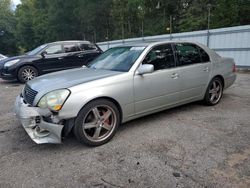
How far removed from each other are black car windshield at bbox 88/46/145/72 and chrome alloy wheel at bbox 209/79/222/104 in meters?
1.96

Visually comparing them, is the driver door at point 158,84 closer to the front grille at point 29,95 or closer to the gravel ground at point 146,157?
the gravel ground at point 146,157

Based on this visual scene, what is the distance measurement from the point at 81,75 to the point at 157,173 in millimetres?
1923

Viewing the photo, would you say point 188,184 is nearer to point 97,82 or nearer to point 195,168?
point 195,168

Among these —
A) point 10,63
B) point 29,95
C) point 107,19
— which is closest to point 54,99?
point 29,95

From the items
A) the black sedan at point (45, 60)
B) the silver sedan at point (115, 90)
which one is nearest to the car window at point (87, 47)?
the black sedan at point (45, 60)

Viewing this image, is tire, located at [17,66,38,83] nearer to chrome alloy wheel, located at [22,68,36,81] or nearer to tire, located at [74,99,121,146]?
chrome alloy wheel, located at [22,68,36,81]

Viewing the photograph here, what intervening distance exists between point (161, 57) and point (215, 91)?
1733 millimetres

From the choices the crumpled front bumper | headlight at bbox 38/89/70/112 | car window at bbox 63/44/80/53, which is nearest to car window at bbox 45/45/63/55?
car window at bbox 63/44/80/53

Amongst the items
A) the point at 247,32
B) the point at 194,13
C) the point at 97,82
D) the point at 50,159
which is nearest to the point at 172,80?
the point at 97,82

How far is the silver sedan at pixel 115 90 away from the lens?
3084 mm

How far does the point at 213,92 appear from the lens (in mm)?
5008

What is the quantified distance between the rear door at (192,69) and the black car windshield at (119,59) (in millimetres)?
877

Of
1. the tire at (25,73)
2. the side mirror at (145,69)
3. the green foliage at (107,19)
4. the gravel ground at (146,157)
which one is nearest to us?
the gravel ground at (146,157)

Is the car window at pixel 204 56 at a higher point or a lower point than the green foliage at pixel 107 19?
lower
